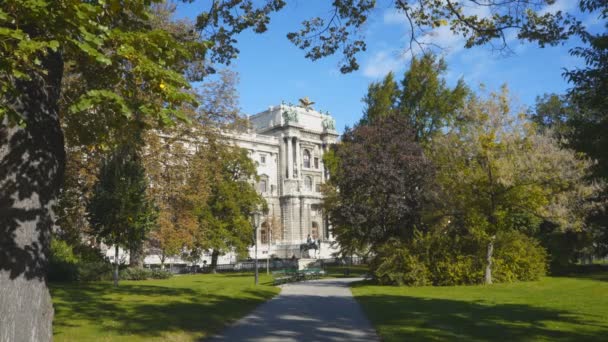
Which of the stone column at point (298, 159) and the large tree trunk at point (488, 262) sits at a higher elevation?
the stone column at point (298, 159)

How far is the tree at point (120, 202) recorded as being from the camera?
73.5 feet

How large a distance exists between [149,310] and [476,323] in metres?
6.85

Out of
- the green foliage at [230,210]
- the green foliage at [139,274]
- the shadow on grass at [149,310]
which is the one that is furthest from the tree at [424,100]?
the shadow on grass at [149,310]

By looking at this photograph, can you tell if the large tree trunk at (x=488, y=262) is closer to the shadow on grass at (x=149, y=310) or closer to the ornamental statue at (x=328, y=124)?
the shadow on grass at (x=149, y=310)

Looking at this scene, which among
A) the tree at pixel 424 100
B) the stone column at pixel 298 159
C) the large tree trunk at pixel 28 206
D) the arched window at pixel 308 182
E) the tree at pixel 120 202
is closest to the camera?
the large tree trunk at pixel 28 206

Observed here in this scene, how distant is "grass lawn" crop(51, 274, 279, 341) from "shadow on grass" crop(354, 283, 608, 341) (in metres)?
3.17

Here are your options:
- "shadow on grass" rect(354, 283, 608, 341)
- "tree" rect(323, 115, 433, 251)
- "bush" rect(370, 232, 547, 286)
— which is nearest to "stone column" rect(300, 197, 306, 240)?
"tree" rect(323, 115, 433, 251)

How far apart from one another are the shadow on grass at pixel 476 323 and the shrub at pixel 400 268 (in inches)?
280

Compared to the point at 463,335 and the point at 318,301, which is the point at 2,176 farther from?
the point at 318,301

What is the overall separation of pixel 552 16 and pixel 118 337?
8.75 meters

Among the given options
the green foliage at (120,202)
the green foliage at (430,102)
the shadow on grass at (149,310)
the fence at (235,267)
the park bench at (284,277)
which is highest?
the green foliage at (430,102)

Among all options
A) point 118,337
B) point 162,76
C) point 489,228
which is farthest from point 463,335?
point 489,228

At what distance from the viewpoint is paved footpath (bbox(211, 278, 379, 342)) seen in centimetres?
918

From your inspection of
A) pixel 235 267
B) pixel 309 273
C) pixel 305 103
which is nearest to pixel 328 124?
pixel 305 103
